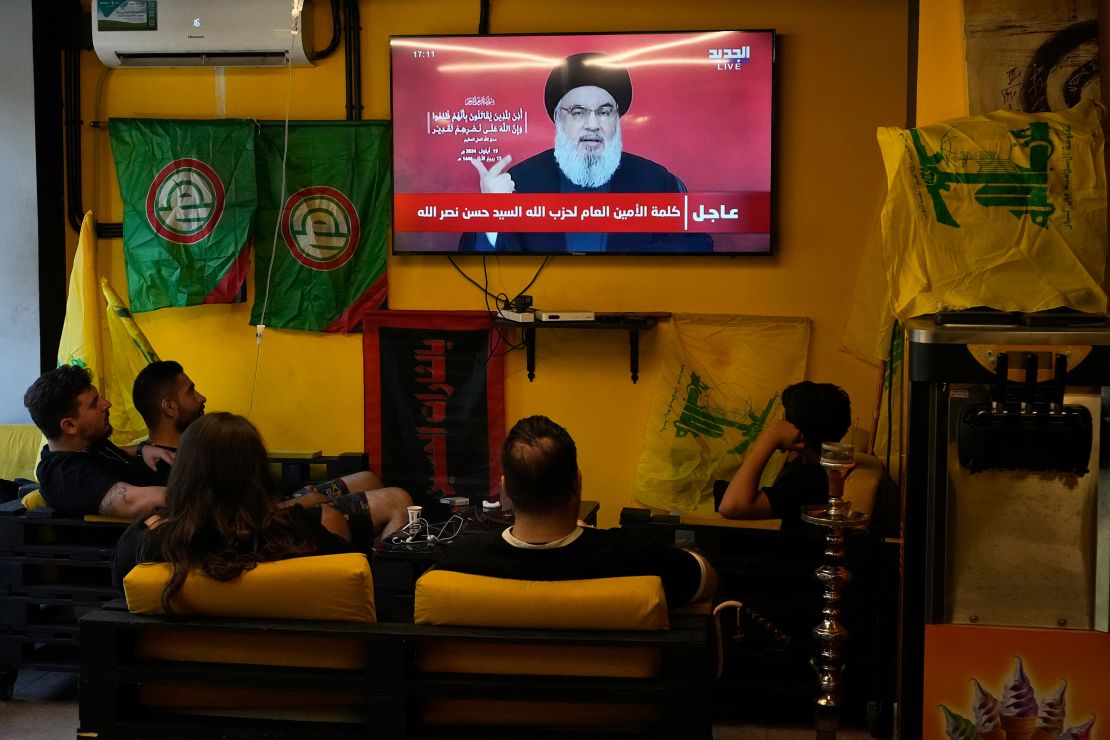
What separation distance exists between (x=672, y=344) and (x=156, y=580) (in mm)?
2814

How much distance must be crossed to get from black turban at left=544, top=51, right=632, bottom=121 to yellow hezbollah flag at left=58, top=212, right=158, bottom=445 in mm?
1997

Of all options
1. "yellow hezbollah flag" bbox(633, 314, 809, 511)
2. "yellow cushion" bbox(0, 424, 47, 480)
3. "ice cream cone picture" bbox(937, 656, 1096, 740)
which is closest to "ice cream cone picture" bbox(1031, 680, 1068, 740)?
"ice cream cone picture" bbox(937, 656, 1096, 740)

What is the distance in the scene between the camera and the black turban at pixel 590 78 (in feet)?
15.8

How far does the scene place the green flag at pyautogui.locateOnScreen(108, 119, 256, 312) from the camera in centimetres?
514

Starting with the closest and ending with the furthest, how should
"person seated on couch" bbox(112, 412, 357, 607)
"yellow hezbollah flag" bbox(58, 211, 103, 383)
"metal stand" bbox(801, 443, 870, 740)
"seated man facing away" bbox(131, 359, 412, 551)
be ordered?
"person seated on couch" bbox(112, 412, 357, 607)
"metal stand" bbox(801, 443, 870, 740)
"seated man facing away" bbox(131, 359, 412, 551)
"yellow hezbollah flag" bbox(58, 211, 103, 383)

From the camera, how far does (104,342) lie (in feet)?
16.6

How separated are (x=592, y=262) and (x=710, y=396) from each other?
0.75m

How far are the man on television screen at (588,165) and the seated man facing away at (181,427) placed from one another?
1.31 meters

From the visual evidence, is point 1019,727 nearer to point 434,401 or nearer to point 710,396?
point 710,396

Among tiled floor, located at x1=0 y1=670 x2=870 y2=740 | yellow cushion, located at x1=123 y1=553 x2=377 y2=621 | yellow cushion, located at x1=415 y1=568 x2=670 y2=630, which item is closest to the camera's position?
yellow cushion, located at x1=415 y1=568 x2=670 y2=630

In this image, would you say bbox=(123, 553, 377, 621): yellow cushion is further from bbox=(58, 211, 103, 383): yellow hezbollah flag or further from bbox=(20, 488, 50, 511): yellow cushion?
bbox=(58, 211, 103, 383): yellow hezbollah flag

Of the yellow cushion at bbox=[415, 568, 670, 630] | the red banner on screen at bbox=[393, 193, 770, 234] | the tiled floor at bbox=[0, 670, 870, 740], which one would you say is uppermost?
the red banner on screen at bbox=[393, 193, 770, 234]

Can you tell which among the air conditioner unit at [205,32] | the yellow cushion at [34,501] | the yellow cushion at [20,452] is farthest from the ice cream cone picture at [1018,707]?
the yellow cushion at [20,452]

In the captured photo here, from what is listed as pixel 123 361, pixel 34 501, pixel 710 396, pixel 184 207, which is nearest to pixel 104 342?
pixel 123 361
